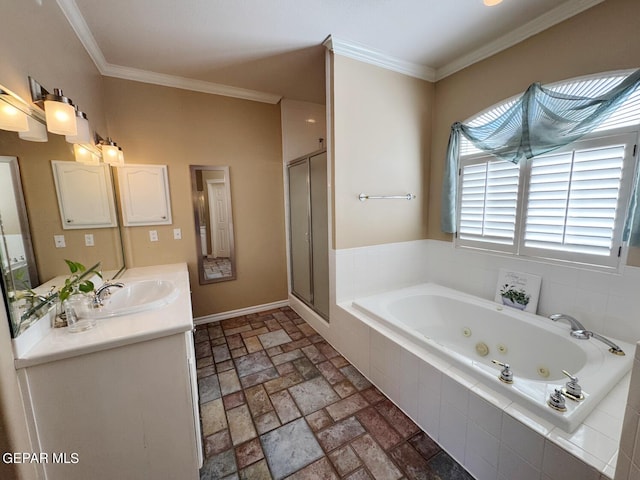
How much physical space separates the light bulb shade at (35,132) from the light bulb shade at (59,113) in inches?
1.9

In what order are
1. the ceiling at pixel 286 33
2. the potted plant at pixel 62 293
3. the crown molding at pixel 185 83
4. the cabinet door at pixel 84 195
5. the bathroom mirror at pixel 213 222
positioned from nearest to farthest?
the potted plant at pixel 62 293 < the cabinet door at pixel 84 195 < the ceiling at pixel 286 33 < the crown molding at pixel 185 83 < the bathroom mirror at pixel 213 222

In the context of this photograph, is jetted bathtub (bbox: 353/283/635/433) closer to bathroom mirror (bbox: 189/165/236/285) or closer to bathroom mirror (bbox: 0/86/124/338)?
bathroom mirror (bbox: 189/165/236/285)

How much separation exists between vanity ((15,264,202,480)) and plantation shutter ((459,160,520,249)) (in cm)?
243

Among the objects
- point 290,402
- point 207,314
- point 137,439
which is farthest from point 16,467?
point 207,314

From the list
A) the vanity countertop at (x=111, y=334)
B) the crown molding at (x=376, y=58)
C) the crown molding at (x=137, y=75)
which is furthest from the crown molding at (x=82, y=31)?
the vanity countertop at (x=111, y=334)

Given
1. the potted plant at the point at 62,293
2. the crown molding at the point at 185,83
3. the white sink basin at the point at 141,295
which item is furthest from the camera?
the crown molding at the point at 185,83

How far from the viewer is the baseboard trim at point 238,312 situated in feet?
9.87

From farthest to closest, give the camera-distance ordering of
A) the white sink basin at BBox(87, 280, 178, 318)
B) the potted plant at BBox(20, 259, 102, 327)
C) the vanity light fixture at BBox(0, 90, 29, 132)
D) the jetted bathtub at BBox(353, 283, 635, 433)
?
the white sink basin at BBox(87, 280, 178, 318), the jetted bathtub at BBox(353, 283, 635, 433), the potted plant at BBox(20, 259, 102, 327), the vanity light fixture at BBox(0, 90, 29, 132)

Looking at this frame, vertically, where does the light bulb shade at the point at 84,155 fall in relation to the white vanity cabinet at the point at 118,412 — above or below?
above

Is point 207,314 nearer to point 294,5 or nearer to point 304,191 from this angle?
point 304,191

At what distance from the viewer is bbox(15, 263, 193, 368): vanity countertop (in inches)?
39.5

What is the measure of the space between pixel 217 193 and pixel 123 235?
38.8 inches

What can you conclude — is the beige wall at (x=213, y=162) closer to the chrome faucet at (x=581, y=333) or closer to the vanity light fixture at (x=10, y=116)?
the vanity light fixture at (x=10, y=116)

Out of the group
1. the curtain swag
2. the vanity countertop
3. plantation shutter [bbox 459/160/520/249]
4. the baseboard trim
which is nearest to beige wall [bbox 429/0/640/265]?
the curtain swag
